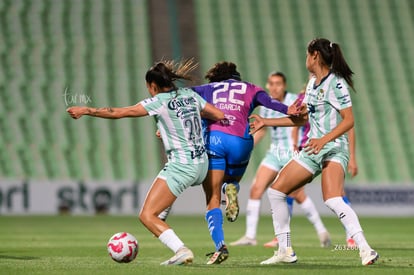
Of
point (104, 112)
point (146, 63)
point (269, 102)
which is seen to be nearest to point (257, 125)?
point (269, 102)

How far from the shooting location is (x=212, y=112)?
8.63 m

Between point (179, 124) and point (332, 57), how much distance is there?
5.05 feet

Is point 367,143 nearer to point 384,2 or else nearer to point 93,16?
point 384,2

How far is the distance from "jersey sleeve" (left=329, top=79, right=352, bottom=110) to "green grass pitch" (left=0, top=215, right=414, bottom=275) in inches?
58.1

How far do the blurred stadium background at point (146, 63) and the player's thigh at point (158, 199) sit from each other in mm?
11807

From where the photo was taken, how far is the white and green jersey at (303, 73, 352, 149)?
8.27 meters

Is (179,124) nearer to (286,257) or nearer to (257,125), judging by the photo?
(257,125)

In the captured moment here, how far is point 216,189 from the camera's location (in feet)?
29.3

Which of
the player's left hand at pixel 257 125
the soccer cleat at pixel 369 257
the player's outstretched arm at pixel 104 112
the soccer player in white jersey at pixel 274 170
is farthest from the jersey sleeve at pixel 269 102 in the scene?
the soccer player in white jersey at pixel 274 170

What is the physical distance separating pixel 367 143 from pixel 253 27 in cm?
550

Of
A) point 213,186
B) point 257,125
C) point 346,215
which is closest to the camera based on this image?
point 346,215

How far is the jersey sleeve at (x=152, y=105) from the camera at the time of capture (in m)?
8.27

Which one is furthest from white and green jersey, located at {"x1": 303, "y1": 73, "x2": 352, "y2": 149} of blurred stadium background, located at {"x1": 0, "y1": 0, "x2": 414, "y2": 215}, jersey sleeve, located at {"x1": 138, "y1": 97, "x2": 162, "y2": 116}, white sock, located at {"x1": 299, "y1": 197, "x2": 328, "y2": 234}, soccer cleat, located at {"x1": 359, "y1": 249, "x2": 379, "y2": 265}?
blurred stadium background, located at {"x1": 0, "y1": 0, "x2": 414, "y2": 215}

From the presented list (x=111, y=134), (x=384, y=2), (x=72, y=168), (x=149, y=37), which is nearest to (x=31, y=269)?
(x=72, y=168)
